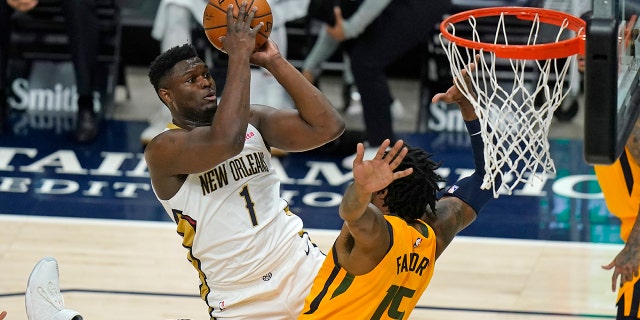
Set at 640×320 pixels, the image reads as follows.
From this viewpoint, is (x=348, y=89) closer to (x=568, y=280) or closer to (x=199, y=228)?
(x=568, y=280)

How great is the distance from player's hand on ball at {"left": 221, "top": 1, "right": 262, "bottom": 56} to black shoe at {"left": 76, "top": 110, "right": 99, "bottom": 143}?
4.95 metres

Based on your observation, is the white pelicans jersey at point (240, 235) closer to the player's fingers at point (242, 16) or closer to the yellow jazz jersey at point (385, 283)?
the yellow jazz jersey at point (385, 283)

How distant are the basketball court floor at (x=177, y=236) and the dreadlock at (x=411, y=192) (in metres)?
2.08

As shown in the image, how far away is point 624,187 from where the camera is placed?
5.05 meters

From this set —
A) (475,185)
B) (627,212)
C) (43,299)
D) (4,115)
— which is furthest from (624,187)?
(4,115)

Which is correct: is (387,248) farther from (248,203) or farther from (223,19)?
(223,19)

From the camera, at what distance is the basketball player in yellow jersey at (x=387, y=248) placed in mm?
3912

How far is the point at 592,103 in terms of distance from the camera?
3.69 m

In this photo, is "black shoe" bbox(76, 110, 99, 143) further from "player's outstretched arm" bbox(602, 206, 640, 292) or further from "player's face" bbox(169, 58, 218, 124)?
"player's outstretched arm" bbox(602, 206, 640, 292)

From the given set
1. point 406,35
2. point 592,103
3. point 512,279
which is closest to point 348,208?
point 592,103

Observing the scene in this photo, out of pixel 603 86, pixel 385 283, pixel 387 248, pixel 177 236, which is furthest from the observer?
pixel 177 236

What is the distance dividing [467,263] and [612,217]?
134cm

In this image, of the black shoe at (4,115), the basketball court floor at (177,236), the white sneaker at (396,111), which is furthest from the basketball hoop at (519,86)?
the black shoe at (4,115)

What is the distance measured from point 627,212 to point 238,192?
67.7 inches
